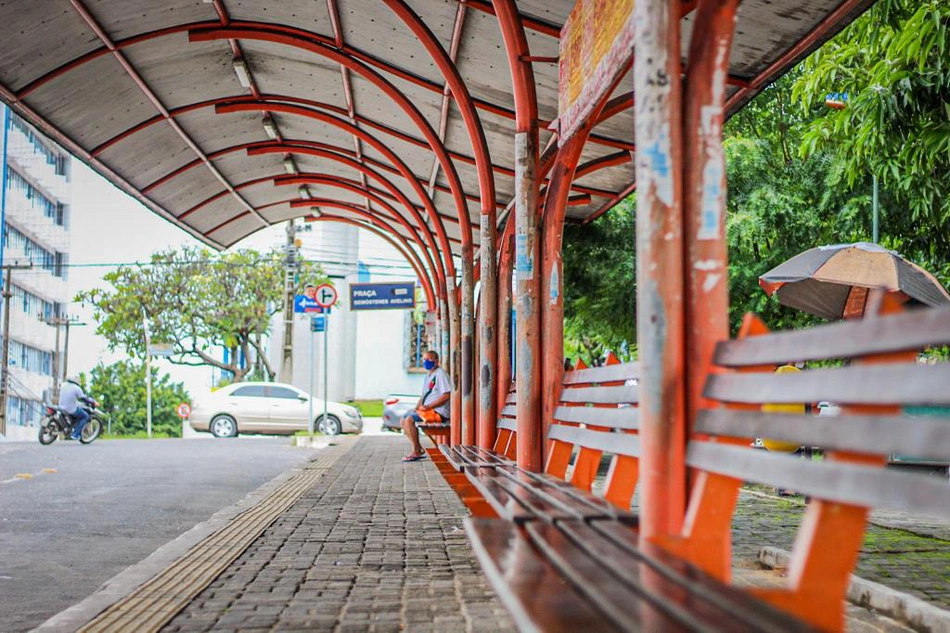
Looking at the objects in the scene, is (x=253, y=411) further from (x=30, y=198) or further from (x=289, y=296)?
(x=30, y=198)

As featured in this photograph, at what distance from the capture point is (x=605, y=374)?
468 cm

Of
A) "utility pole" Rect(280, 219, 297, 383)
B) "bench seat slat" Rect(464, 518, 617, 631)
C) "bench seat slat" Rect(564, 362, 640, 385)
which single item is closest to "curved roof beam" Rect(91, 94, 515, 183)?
"bench seat slat" Rect(564, 362, 640, 385)

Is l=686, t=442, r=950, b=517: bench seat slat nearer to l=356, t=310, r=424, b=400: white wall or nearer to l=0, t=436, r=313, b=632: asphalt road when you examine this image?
l=0, t=436, r=313, b=632: asphalt road

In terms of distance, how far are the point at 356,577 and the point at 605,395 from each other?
1.68m

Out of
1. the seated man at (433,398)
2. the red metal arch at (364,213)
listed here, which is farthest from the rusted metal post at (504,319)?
the red metal arch at (364,213)

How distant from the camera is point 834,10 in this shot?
5617 millimetres

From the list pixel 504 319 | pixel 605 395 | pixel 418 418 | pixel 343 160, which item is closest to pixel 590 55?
pixel 605 395

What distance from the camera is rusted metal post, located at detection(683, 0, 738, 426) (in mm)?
3207

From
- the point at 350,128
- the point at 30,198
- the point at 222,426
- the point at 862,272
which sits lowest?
Answer: the point at 222,426

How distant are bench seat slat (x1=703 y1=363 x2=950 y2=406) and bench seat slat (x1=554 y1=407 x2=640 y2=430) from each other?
956mm

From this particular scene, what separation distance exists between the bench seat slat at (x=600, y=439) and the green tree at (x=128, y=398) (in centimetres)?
5104

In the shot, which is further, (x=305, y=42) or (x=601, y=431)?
(x=305, y=42)

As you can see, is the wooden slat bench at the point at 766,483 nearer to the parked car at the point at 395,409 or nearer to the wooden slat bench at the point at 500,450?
the wooden slat bench at the point at 500,450

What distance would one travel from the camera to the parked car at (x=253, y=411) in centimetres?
2603
